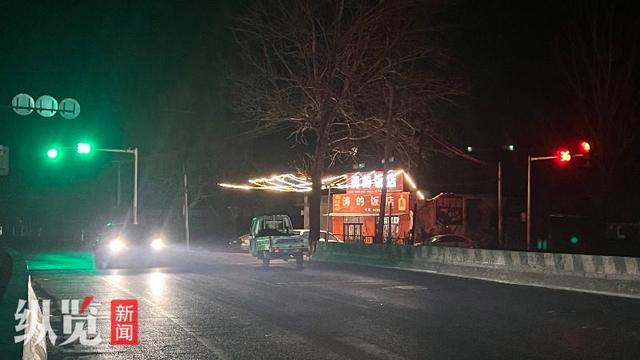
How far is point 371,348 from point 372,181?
35.4 meters

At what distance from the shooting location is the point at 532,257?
74.8 feet

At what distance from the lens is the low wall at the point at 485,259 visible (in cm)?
1980

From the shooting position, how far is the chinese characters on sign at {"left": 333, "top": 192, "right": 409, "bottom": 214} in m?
46.0

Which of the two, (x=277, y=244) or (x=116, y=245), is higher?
(x=277, y=244)

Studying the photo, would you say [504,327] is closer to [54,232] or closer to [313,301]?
[313,301]

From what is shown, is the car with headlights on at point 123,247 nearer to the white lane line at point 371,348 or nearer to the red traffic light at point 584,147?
the red traffic light at point 584,147

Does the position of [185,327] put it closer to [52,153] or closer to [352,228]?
[52,153]

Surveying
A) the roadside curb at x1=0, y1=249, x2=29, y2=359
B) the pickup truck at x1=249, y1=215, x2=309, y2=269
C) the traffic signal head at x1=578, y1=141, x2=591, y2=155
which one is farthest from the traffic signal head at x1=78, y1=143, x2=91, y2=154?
the traffic signal head at x1=578, y1=141, x2=591, y2=155

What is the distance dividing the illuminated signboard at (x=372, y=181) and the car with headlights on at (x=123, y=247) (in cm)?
1645

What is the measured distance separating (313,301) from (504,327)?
5.35 m

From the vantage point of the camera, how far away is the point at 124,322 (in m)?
13.8

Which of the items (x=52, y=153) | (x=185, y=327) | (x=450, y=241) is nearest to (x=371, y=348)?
(x=185, y=327)

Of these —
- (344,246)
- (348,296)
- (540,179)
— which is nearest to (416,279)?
(348,296)

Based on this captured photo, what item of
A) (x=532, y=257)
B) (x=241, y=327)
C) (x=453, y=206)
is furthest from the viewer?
(x=453, y=206)
